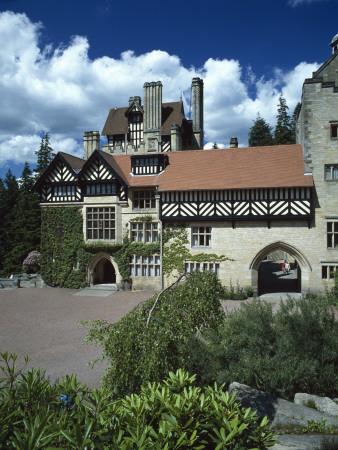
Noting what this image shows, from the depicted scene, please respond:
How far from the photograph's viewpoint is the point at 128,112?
109 ft

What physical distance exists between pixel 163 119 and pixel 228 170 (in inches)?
622

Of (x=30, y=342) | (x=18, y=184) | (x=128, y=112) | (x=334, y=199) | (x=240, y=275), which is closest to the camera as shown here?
(x=30, y=342)

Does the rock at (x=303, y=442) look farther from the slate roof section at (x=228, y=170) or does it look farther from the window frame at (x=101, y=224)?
the window frame at (x=101, y=224)

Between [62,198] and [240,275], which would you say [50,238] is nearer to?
Answer: [62,198]

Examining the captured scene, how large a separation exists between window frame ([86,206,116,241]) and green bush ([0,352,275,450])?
53.7ft

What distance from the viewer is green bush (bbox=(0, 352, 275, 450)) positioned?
3.39 m

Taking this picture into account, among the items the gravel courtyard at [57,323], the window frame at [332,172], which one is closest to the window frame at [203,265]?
the gravel courtyard at [57,323]

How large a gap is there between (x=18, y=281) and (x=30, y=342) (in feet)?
40.0

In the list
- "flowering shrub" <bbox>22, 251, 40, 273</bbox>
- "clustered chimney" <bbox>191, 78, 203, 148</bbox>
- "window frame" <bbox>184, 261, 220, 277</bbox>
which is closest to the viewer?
"window frame" <bbox>184, 261, 220, 277</bbox>

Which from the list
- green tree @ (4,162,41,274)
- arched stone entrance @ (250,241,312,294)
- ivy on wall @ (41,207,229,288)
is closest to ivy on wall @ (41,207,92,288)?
ivy on wall @ (41,207,229,288)

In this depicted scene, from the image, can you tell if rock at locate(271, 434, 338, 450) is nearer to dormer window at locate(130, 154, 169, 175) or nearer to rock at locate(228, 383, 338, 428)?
rock at locate(228, 383, 338, 428)

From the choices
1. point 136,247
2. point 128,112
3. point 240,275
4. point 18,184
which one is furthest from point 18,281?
point 18,184

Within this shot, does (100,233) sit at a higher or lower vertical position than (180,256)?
higher

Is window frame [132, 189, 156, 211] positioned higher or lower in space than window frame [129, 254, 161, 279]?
higher
